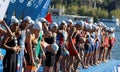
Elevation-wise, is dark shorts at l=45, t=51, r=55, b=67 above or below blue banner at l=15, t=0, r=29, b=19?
below

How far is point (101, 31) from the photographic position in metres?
12.0

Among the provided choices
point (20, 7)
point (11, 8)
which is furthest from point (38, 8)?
point (11, 8)

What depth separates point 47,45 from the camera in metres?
7.74

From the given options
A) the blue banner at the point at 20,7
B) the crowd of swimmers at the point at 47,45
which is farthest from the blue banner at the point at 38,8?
→ the crowd of swimmers at the point at 47,45

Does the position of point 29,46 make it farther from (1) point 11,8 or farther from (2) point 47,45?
(1) point 11,8

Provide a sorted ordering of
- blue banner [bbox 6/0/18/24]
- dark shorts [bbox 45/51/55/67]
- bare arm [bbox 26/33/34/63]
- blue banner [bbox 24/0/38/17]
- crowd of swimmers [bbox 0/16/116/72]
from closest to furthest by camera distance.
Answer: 1. crowd of swimmers [bbox 0/16/116/72]
2. bare arm [bbox 26/33/34/63]
3. dark shorts [bbox 45/51/55/67]
4. blue banner [bbox 6/0/18/24]
5. blue banner [bbox 24/0/38/17]

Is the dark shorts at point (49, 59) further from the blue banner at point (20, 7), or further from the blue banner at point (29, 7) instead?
the blue banner at point (29, 7)

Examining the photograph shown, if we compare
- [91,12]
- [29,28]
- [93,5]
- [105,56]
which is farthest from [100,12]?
[29,28]

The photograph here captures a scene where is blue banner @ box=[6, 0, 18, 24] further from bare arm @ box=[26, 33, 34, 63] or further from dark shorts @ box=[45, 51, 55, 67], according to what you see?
bare arm @ box=[26, 33, 34, 63]

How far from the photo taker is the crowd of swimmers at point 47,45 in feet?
21.7

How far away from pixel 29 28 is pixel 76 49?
244 centimetres

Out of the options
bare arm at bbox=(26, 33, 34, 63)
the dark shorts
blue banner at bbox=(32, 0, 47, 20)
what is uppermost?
blue banner at bbox=(32, 0, 47, 20)

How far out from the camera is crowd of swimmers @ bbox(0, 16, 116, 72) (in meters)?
6.61

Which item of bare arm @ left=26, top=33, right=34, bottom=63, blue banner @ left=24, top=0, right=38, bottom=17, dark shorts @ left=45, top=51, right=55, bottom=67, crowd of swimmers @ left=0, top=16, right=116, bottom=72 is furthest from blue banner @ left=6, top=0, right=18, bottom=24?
bare arm @ left=26, top=33, right=34, bottom=63
